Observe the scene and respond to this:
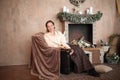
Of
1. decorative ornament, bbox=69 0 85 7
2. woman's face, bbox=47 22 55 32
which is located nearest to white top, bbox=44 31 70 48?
woman's face, bbox=47 22 55 32

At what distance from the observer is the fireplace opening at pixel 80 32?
5.22 m

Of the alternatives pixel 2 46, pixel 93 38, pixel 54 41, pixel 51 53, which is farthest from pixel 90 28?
pixel 2 46

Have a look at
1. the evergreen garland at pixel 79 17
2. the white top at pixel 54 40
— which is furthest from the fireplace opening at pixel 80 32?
the white top at pixel 54 40

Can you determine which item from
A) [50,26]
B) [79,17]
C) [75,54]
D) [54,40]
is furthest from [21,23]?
[75,54]

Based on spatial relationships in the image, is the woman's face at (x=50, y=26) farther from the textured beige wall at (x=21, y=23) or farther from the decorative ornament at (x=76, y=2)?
the decorative ornament at (x=76, y=2)

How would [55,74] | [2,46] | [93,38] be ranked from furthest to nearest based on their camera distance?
[93,38] → [2,46] → [55,74]

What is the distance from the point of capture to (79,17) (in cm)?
482

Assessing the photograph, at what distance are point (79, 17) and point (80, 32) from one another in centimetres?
A: 63

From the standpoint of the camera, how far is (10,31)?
4.77 meters

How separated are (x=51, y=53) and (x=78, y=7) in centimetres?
222

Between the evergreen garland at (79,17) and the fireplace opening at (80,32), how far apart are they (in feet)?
1.11

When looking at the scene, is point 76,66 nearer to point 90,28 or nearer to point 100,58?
point 100,58

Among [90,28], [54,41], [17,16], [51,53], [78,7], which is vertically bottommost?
[51,53]

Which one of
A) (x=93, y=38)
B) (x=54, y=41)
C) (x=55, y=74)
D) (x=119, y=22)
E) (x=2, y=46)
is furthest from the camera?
(x=119, y=22)
